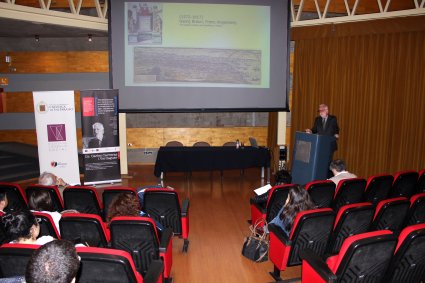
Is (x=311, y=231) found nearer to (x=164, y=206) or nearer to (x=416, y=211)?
(x=416, y=211)

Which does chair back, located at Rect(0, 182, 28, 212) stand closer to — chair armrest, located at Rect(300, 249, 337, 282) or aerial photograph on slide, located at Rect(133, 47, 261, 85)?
chair armrest, located at Rect(300, 249, 337, 282)

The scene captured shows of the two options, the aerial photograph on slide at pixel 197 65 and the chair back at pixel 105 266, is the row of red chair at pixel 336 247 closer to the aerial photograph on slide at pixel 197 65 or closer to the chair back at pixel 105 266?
the chair back at pixel 105 266

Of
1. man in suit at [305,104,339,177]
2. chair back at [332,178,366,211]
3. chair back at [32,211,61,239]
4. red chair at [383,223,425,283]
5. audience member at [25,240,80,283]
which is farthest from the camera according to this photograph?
man in suit at [305,104,339,177]

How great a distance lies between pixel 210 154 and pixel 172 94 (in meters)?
1.54

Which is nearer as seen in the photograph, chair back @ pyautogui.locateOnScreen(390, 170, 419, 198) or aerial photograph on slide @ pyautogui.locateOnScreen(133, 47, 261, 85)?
chair back @ pyautogui.locateOnScreen(390, 170, 419, 198)

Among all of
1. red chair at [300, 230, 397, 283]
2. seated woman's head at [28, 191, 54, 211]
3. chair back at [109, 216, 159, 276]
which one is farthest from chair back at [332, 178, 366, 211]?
seated woman's head at [28, 191, 54, 211]

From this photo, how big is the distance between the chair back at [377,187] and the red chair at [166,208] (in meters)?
2.41

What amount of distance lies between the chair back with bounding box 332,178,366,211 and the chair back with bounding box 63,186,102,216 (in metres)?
3.01

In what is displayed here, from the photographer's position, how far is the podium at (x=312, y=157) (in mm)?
6645

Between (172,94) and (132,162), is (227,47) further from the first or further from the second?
(132,162)

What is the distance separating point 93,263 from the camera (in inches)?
90.7

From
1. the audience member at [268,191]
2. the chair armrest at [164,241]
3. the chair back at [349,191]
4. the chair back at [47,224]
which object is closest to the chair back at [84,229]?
the chair back at [47,224]

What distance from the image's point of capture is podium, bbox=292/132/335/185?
664 centimetres

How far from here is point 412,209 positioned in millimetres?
3906
